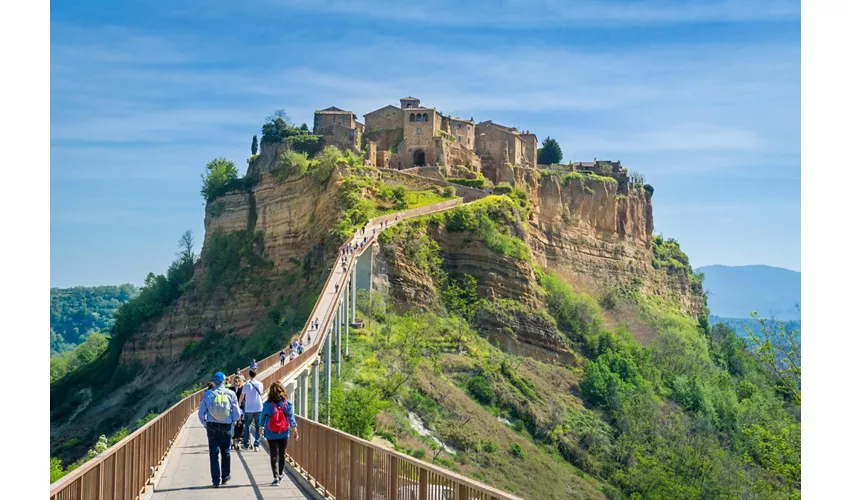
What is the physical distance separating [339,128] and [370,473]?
6385 cm

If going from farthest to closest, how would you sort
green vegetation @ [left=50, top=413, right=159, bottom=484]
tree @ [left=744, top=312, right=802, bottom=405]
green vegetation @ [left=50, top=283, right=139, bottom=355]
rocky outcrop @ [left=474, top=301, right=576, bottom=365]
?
green vegetation @ [left=50, top=283, right=139, bottom=355], rocky outcrop @ [left=474, top=301, right=576, bottom=365], green vegetation @ [left=50, top=413, right=159, bottom=484], tree @ [left=744, top=312, right=802, bottom=405]

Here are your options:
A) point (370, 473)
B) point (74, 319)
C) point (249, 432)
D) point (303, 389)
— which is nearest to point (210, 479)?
point (370, 473)

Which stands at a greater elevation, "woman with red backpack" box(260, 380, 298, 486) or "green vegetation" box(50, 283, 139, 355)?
"woman with red backpack" box(260, 380, 298, 486)

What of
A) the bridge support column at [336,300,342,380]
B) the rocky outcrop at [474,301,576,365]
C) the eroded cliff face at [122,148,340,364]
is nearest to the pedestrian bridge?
the bridge support column at [336,300,342,380]

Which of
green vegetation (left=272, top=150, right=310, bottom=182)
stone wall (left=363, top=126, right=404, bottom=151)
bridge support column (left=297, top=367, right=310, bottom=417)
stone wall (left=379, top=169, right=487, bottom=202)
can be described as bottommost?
bridge support column (left=297, top=367, right=310, bottom=417)

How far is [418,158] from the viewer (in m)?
78.4

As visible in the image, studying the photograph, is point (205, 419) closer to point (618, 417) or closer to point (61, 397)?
point (618, 417)

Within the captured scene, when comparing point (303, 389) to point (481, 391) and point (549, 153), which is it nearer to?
point (481, 391)

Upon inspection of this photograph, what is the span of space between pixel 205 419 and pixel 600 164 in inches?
3670

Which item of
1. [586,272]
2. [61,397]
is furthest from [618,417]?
[61,397]

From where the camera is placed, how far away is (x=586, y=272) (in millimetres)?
91375

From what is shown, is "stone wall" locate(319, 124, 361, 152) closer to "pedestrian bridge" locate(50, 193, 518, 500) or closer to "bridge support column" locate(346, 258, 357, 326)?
"bridge support column" locate(346, 258, 357, 326)

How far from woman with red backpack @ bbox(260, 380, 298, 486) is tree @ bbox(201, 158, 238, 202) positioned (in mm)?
63389

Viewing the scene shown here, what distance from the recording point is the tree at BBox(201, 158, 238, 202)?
258 feet
